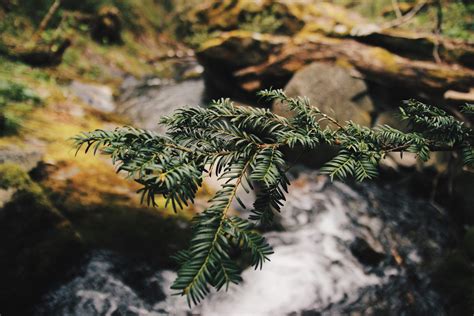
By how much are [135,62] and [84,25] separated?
8.26 feet

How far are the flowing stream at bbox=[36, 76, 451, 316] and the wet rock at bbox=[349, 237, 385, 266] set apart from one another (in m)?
0.02

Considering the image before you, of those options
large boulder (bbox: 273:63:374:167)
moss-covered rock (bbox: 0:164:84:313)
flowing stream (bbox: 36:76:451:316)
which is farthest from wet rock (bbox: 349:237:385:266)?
moss-covered rock (bbox: 0:164:84:313)

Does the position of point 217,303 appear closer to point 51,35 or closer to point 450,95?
point 450,95

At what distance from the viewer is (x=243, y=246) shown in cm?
140

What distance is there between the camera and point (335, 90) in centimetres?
750

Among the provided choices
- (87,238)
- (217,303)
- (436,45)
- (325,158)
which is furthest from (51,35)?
(436,45)

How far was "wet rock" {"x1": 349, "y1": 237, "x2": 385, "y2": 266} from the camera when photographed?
5.04 m

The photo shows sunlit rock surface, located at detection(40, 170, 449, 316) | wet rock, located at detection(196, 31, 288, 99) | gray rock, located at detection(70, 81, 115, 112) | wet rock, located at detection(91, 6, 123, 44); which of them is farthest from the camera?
wet rock, located at detection(91, 6, 123, 44)

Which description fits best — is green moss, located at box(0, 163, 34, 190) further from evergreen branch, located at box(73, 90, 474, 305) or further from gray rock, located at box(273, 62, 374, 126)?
gray rock, located at box(273, 62, 374, 126)

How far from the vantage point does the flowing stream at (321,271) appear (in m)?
3.73

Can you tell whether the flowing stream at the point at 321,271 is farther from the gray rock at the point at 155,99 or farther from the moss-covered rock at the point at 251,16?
the moss-covered rock at the point at 251,16

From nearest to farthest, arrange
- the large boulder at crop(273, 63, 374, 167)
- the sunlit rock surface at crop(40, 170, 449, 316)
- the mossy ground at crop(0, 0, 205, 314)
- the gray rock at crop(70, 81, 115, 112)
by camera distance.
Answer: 1. the mossy ground at crop(0, 0, 205, 314)
2. the sunlit rock surface at crop(40, 170, 449, 316)
3. the large boulder at crop(273, 63, 374, 167)
4. the gray rock at crop(70, 81, 115, 112)

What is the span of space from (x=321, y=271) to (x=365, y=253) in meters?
0.92

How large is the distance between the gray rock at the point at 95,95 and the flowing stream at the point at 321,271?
21.3 feet
